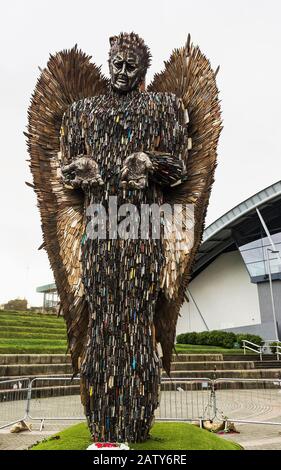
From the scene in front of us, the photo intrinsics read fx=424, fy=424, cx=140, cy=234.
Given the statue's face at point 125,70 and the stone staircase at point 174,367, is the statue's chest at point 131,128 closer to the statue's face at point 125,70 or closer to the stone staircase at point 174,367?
the statue's face at point 125,70

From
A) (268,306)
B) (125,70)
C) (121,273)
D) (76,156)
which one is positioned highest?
(268,306)

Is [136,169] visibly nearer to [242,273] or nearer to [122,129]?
[122,129]

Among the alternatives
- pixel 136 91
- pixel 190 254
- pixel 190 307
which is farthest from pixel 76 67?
pixel 190 307

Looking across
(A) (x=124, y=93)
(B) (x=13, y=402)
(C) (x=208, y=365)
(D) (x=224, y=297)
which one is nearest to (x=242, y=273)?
(D) (x=224, y=297)

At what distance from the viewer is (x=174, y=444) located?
4.03m

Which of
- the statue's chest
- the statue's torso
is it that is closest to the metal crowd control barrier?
the statue's torso

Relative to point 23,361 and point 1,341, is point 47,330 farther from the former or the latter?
point 23,361

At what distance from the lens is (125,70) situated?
15.1 feet

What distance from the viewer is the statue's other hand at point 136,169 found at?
408 cm

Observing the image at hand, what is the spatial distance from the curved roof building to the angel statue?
917 inches

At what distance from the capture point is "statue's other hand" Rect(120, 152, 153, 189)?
13.4ft

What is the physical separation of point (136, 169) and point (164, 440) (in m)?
2.66

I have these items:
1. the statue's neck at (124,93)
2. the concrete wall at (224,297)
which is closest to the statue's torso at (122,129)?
the statue's neck at (124,93)

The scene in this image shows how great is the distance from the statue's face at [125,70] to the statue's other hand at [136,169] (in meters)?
1.00
